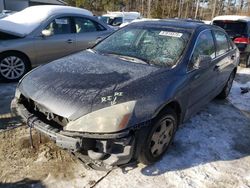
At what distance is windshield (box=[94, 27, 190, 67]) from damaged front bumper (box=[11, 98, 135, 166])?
4.08 feet

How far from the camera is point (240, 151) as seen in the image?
381cm

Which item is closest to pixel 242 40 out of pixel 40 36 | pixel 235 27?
pixel 235 27

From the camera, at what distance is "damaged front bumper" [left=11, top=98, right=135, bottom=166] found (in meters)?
→ 2.62

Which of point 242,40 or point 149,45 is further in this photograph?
point 242,40

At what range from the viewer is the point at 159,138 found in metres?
3.21

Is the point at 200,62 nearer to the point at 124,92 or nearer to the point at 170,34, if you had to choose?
the point at 170,34

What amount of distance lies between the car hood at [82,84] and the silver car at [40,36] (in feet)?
8.15

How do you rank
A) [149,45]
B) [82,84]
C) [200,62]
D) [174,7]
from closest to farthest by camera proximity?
[82,84]
[200,62]
[149,45]
[174,7]

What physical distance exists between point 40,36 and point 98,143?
13.2 feet

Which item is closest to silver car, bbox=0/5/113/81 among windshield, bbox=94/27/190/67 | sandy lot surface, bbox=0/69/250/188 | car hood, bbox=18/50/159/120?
sandy lot surface, bbox=0/69/250/188

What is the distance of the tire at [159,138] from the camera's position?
2973 millimetres

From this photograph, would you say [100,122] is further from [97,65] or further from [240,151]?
[240,151]

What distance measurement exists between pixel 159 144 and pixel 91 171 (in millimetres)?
837

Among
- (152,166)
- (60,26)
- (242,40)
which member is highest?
(60,26)
